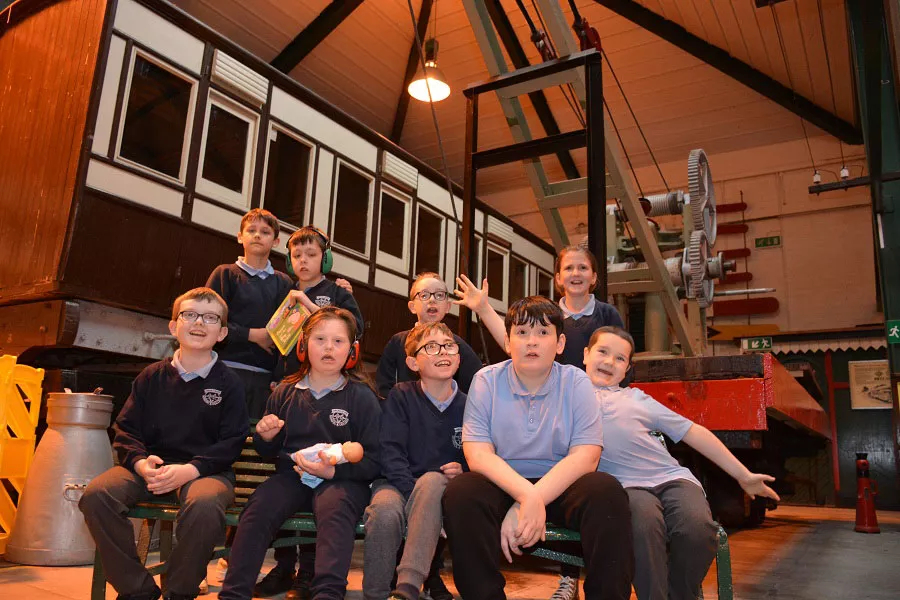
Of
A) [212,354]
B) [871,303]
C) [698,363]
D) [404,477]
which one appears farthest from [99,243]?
[871,303]

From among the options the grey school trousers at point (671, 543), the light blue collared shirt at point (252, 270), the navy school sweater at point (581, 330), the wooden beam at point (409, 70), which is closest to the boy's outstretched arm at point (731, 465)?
the grey school trousers at point (671, 543)

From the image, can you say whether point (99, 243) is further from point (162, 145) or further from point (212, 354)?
point (212, 354)

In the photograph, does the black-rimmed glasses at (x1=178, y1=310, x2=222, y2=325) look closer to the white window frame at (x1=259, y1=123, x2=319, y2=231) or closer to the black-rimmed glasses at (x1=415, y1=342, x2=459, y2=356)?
the black-rimmed glasses at (x1=415, y1=342, x2=459, y2=356)

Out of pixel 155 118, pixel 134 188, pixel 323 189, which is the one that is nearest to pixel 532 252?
pixel 323 189

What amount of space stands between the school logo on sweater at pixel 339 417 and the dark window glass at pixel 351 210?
622 cm

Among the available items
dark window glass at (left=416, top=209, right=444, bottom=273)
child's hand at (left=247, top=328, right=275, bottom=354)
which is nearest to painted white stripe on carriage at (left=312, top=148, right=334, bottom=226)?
dark window glass at (left=416, top=209, right=444, bottom=273)

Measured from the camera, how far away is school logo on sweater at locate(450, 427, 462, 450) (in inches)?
100

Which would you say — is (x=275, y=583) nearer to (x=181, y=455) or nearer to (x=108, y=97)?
(x=181, y=455)

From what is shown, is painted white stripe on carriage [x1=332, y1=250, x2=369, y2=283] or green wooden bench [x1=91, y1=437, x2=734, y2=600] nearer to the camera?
green wooden bench [x1=91, y1=437, x2=734, y2=600]

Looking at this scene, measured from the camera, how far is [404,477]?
7.82 feet

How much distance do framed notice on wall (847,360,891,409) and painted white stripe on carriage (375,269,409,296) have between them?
24.5 feet

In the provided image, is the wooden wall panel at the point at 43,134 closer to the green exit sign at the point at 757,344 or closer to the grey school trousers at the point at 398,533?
the grey school trousers at the point at 398,533

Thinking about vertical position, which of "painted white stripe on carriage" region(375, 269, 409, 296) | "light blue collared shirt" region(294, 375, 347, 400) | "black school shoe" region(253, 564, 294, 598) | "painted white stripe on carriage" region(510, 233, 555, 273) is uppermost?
"painted white stripe on carriage" region(510, 233, 555, 273)

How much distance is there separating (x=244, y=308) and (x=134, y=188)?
3342mm
